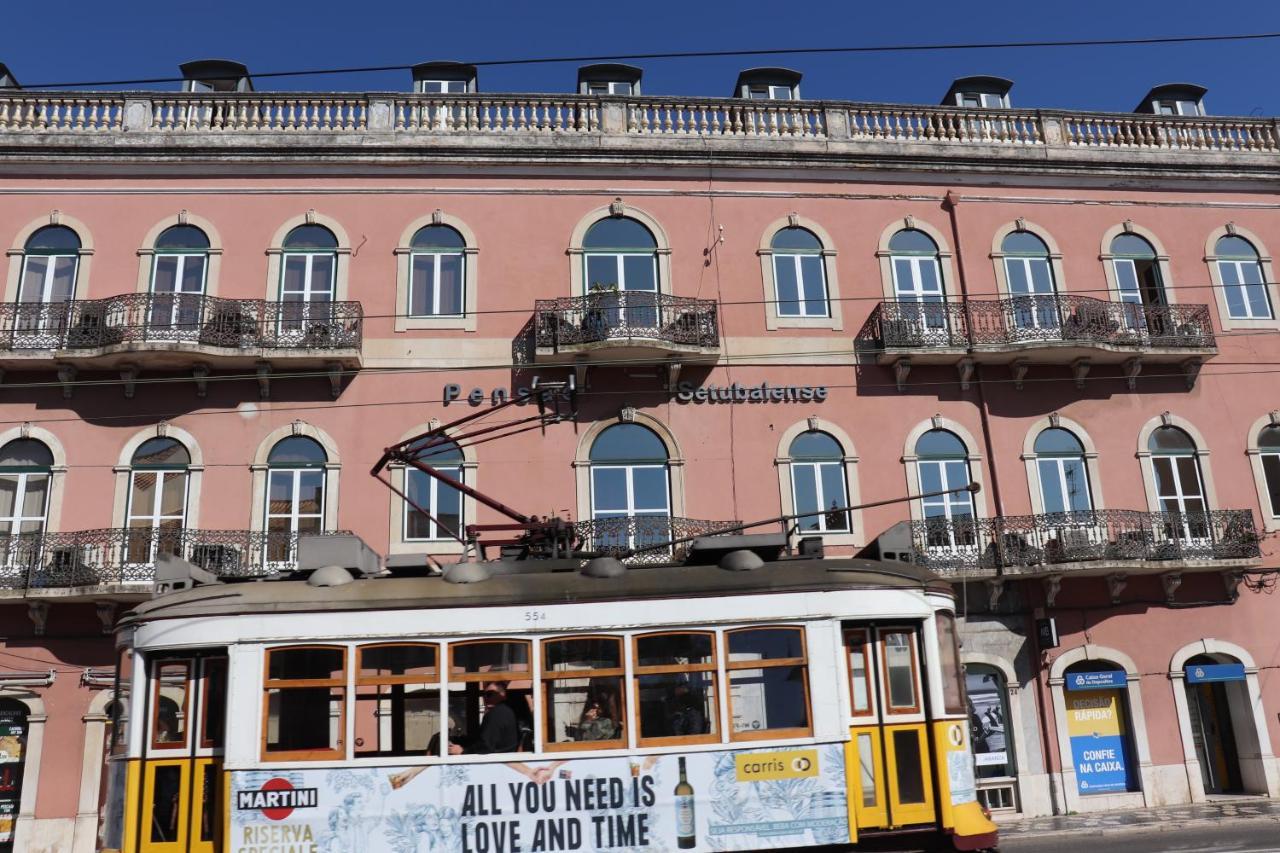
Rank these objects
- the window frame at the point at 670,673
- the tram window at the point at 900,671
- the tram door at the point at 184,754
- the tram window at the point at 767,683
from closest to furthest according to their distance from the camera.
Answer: the tram door at the point at 184,754 < the window frame at the point at 670,673 < the tram window at the point at 767,683 < the tram window at the point at 900,671

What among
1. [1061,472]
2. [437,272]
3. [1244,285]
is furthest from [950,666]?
[1244,285]

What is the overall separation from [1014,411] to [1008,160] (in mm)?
4910

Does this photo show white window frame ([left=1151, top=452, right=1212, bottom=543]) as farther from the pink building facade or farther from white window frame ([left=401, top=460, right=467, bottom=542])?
white window frame ([left=401, top=460, right=467, bottom=542])

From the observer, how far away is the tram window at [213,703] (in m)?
9.05

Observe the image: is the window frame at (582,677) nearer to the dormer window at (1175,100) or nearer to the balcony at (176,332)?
the balcony at (176,332)

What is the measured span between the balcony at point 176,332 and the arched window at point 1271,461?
16.4 metres

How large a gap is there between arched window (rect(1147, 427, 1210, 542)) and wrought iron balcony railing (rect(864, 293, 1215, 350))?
1.69 meters

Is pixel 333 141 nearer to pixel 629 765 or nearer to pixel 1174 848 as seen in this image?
pixel 629 765

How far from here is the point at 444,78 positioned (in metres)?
20.8

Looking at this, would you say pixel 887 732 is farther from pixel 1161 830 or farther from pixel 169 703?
pixel 1161 830

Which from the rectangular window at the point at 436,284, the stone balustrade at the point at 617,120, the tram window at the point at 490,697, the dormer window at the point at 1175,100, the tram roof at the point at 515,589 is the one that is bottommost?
the tram window at the point at 490,697

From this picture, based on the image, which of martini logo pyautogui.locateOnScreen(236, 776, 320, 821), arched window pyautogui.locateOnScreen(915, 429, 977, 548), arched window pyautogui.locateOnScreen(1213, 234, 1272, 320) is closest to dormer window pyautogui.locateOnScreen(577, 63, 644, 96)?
arched window pyautogui.locateOnScreen(915, 429, 977, 548)

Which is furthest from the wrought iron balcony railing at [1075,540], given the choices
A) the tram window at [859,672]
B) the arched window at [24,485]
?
the arched window at [24,485]

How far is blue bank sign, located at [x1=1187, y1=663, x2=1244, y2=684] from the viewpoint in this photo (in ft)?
58.2
